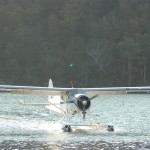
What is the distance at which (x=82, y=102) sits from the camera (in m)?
23.4

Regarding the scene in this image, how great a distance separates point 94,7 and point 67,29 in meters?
5.46

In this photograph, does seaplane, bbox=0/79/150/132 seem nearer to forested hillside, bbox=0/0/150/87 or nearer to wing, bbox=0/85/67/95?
wing, bbox=0/85/67/95

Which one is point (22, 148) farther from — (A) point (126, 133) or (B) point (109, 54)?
(B) point (109, 54)

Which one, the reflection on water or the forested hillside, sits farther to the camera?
the forested hillside

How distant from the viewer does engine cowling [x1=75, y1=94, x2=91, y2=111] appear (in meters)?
23.4

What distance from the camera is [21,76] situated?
90.1 meters

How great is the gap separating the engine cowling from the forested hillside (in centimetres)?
5907

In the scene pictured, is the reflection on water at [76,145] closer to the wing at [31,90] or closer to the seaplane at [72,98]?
the seaplane at [72,98]

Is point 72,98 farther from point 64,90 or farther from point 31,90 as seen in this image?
point 31,90

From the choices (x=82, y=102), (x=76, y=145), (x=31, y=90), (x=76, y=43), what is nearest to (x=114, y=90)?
(x=82, y=102)

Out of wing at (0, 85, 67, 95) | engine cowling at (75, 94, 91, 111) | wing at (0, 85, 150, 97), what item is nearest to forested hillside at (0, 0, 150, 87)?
wing at (0, 85, 150, 97)

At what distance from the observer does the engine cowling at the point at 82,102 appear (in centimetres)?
2341

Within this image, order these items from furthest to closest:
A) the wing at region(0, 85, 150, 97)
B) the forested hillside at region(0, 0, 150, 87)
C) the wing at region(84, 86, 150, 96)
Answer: the forested hillside at region(0, 0, 150, 87) → the wing at region(84, 86, 150, 96) → the wing at region(0, 85, 150, 97)

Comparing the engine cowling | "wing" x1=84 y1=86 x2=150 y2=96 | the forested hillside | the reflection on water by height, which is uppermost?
the forested hillside
